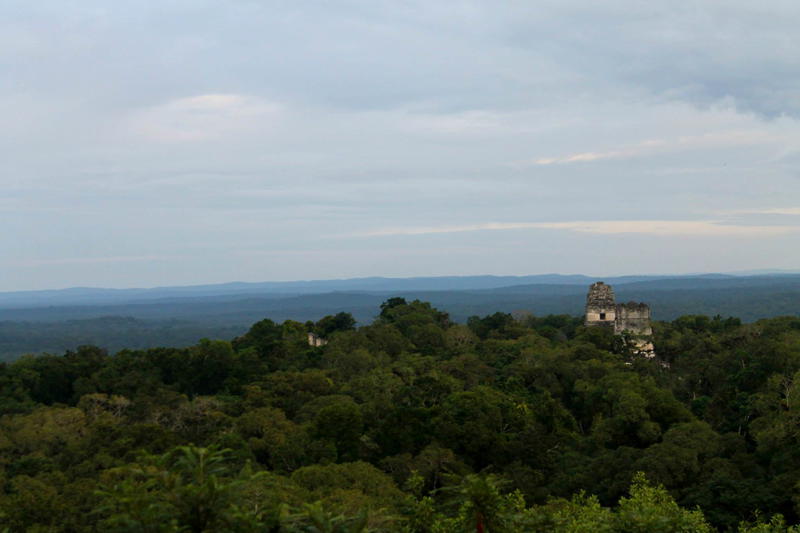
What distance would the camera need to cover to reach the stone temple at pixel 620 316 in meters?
44.1

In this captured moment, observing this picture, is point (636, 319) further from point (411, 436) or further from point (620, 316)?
point (411, 436)

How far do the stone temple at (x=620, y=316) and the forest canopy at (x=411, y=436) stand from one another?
1.16 meters

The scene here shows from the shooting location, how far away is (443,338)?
48188mm

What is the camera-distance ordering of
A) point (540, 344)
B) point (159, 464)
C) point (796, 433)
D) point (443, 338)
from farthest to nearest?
point (443, 338) < point (540, 344) < point (796, 433) < point (159, 464)

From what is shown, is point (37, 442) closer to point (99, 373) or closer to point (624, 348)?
point (99, 373)

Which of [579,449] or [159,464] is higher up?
[159,464]

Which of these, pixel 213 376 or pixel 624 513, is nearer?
pixel 624 513

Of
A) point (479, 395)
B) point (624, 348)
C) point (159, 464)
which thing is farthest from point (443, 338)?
Result: point (159, 464)

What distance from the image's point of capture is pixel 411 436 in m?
28.8

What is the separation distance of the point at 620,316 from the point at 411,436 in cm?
2104

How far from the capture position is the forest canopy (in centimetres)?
1545

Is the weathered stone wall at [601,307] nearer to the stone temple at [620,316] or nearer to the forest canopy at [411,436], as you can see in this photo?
the stone temple at [620,316]

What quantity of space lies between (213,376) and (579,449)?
2068 centimetres

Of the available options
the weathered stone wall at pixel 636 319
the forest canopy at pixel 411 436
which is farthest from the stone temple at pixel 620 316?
the forest canopy at pixel 411 436
